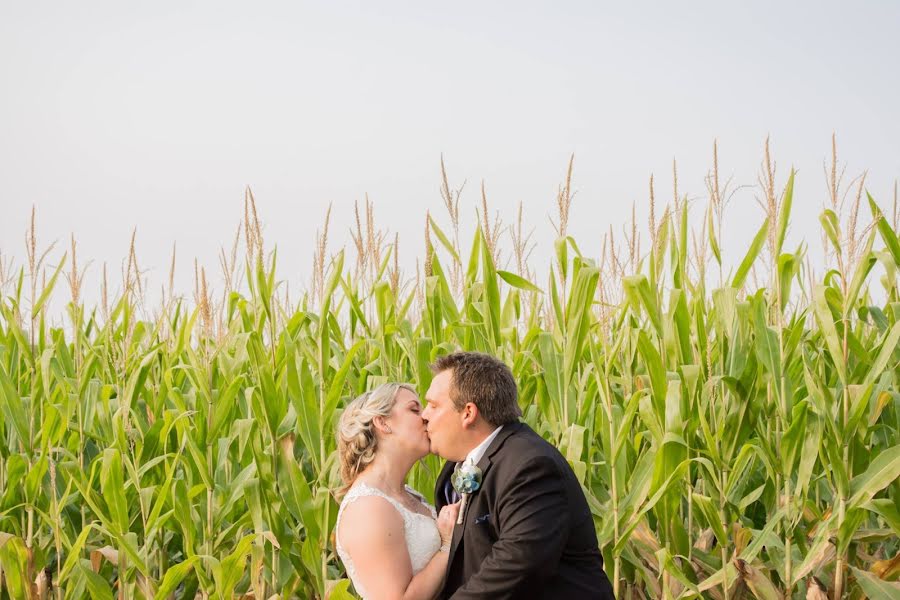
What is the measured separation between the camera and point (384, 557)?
309cm

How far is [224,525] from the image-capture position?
183 inches

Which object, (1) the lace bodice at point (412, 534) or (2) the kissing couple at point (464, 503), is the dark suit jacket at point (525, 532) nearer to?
(2) the kissing couple at point (464, 503)

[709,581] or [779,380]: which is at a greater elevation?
[779,380]

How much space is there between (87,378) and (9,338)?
91cm

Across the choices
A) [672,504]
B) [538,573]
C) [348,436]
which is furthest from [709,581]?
[348,436]

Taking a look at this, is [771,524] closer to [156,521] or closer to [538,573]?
[538,573]

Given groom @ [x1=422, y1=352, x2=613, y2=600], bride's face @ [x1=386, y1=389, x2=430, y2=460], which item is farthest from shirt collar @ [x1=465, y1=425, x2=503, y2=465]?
bride's face @ [x1=386, y1=389, x2=430, y2=460]

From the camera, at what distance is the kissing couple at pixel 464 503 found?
8.97 ft

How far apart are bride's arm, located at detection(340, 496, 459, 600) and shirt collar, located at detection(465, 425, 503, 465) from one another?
1.21ft

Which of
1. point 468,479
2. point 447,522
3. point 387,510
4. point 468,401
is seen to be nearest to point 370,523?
point 387,510

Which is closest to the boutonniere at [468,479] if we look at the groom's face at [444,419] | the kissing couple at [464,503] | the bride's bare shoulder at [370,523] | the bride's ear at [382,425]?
the kissing couple at [464,503]

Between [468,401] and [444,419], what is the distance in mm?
106

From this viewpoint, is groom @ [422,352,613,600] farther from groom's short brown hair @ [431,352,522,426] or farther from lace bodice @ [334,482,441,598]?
lace bodice @ [334,482,441,598]

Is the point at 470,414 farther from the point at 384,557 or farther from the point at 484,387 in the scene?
the point at 384,557
